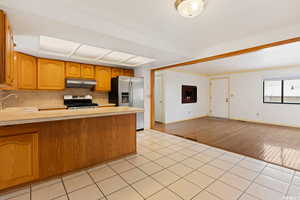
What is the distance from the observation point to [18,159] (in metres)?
1.67

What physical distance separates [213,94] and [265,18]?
5445 millimetres

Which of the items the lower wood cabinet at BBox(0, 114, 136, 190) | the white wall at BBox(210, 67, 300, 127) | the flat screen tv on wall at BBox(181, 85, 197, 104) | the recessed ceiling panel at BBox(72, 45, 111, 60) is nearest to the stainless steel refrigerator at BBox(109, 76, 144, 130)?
the recessed ceiling panel at BBox(72, 45, 111, 60)

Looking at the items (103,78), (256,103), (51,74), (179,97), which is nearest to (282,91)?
(256,103)

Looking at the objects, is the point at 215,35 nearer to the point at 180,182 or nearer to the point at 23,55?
the point at 180,182

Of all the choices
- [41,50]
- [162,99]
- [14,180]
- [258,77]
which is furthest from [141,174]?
[258,77]

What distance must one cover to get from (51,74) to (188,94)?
5.25 m

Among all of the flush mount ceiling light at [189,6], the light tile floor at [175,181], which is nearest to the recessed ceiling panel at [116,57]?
the flush mount ceiling light at [189,6]

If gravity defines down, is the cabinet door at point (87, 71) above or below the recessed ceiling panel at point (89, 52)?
below

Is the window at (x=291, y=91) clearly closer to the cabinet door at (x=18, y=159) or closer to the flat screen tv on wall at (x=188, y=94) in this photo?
the flat screen tv on wall at (x=188, y=94)

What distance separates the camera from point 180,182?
71.7 inches

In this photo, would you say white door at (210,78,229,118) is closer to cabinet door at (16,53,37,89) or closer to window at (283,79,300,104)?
window at (283,79,300,104)

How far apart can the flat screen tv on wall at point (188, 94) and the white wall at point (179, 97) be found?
0.18 metres

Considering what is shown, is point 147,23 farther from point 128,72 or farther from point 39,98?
point 39,98

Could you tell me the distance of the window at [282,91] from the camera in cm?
487
